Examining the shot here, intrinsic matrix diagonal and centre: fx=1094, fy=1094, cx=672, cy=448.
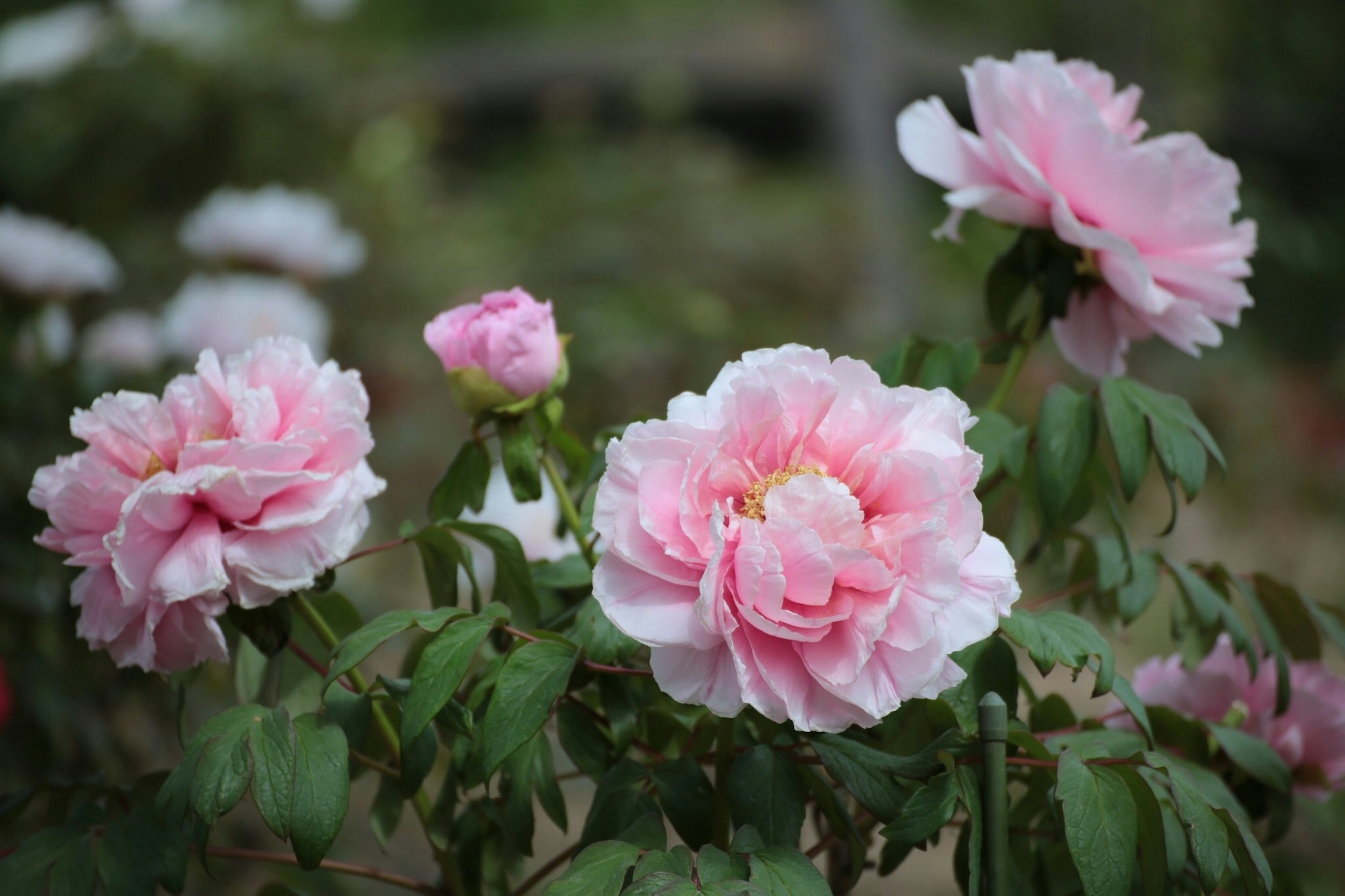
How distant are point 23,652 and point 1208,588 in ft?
3.54

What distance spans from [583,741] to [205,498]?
19cm

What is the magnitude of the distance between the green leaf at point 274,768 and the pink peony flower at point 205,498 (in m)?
0.04

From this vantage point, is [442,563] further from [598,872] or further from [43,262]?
[43,262]

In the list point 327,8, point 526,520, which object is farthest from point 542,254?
point 526,520

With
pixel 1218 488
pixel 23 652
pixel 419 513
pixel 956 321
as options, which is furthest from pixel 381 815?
pixel 956 321

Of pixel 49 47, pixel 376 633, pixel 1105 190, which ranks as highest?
pixel 1105 190

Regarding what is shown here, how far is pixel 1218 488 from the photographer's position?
2.82 meters

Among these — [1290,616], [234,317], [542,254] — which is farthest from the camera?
[542,254]

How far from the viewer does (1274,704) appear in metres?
0.64

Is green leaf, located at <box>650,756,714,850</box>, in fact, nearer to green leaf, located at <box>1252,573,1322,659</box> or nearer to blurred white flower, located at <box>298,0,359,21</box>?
green leaf, located at <box>1252,573,1322,659</box>

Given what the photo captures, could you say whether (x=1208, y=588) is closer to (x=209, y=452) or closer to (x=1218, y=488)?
(x=209, y=452)

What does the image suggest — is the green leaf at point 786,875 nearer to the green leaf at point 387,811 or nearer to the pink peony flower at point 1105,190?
the green leaf at point 387,811

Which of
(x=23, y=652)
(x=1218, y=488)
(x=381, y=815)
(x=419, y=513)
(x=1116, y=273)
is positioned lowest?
(x=419, y=513)

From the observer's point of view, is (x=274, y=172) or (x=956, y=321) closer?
(x=274, y=172)
